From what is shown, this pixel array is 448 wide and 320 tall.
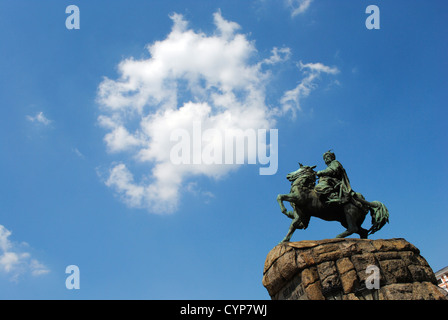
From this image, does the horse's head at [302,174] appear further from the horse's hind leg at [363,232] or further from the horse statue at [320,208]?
the horse's hind leg at [363,232]

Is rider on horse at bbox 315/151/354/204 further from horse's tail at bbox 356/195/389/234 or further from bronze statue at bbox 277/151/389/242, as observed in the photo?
horse's tail at bbox 356/195/389/234

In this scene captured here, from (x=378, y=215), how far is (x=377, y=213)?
72 millimetres

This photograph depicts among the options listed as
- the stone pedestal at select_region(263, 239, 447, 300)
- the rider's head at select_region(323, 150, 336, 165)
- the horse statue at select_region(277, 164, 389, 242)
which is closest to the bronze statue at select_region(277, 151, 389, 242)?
the horse statue at select_region(277, 164, 389, 242)

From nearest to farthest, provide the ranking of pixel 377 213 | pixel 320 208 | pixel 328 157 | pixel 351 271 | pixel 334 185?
pixel 351 271
pixel 320 208
pixel 377 213
pixel 334 185
pixel 328 157

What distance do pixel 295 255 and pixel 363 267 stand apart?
1.42m

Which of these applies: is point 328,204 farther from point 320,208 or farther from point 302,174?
point 302,174

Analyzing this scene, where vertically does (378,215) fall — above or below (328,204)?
below

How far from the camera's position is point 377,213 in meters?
10.2

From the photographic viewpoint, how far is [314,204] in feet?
32.6

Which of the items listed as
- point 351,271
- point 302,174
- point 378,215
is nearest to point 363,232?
point 378,215

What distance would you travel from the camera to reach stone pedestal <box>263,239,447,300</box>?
7.48 meters

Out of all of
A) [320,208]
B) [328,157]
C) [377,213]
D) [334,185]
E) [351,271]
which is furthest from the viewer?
[328,157]
